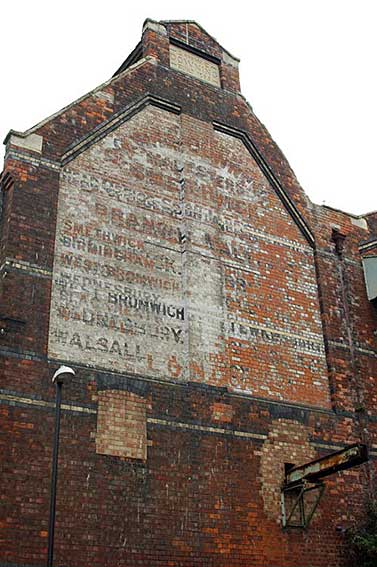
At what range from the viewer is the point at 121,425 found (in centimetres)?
1317

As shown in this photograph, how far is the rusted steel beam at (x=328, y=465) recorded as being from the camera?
12.9m

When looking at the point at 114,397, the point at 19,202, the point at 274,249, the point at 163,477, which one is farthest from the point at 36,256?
the point at 274,249

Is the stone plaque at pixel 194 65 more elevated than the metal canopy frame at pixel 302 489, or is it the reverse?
the stone plaque at pixel 194 65

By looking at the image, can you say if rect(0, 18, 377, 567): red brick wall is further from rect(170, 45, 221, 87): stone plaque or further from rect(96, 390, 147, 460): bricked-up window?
rect(170, 45, 221, 87): stone plaque

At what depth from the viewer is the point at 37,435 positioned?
40.1ft

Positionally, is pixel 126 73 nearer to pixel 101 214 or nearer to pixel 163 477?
pixel 101 214

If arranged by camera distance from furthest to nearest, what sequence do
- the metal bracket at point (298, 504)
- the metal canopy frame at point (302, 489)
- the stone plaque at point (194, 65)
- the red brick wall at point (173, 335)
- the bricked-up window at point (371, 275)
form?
1. the stone plaque at point (194, 65)
2. the bricked-up window at point (371, 275)
3. the metal bracket at point (298, 504)
4. the metal canopy frame at point (302, 489)
5. the red brick wall at point (173, 335)

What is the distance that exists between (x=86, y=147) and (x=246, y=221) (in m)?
4.11

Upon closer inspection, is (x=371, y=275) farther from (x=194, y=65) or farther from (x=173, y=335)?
(x=194, y=65)

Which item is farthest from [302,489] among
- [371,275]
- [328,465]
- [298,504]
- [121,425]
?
[371,275]

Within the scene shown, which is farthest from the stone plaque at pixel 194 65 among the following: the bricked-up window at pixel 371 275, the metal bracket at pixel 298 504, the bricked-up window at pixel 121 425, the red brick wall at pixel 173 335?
the metal bracket at pixel 298 504

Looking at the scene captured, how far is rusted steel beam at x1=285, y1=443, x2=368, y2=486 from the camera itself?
12.9 meters

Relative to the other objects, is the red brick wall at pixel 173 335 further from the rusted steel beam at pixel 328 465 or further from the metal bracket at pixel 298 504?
the rusted steel beam at pixel 328 465

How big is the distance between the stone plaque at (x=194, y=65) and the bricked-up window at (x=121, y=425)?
348 inches
